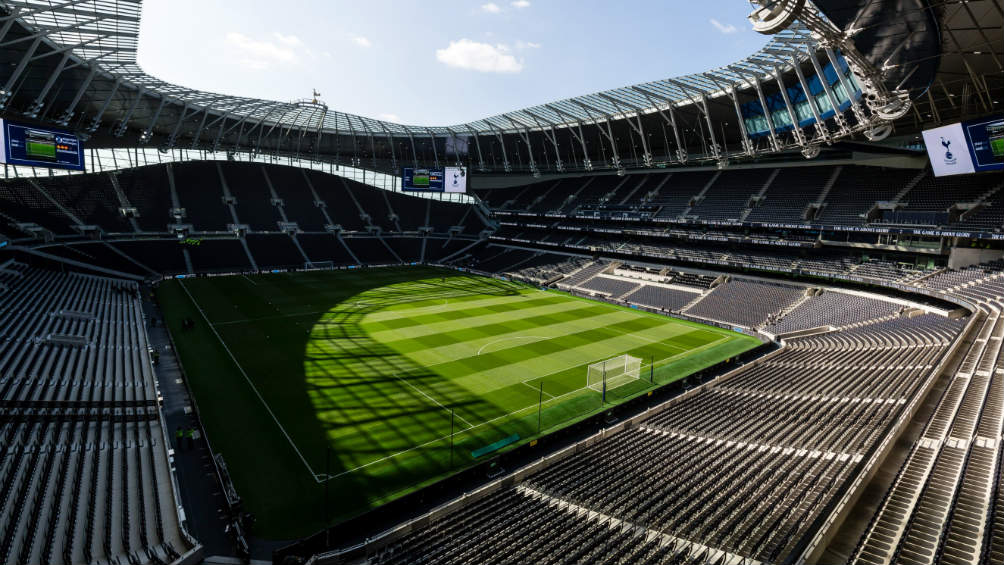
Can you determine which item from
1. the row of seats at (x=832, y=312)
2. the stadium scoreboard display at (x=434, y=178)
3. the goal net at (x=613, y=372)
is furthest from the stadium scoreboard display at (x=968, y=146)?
the stadium scoreboard display at (x=434, y=178)

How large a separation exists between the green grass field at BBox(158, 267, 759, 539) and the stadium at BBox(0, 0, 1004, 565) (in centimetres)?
21

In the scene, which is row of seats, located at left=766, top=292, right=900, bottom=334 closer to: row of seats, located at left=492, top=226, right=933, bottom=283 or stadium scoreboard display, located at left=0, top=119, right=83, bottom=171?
row of seats, located at left=492, top=226, right=933, bottom=283

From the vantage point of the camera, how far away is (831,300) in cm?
3847

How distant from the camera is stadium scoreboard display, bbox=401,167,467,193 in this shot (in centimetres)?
6469

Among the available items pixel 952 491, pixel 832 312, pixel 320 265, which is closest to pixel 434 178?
pixel 320 265

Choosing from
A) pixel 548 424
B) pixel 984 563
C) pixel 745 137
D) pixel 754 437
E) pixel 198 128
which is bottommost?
pixel 548 424

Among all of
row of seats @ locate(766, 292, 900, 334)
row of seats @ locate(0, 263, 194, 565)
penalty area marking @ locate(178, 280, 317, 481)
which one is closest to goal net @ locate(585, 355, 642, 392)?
penalty area marking @ locate(178, 280, 317, 481)

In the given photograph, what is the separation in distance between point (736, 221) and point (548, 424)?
3615 cm

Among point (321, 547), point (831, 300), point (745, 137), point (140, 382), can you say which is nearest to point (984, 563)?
point (321, 547)

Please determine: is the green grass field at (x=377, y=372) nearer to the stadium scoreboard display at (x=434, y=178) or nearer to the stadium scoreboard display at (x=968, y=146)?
the stadium scoreboard display at (x=968, y=146)

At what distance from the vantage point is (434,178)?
65125 millimetres

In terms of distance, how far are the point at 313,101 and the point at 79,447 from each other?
39.6m

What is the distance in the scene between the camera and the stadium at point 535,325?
12.4 metres

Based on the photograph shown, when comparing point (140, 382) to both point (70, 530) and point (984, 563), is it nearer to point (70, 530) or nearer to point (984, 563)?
point (70, 530)
